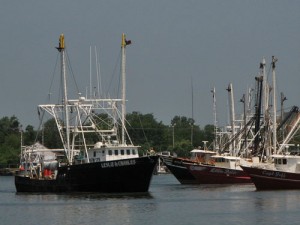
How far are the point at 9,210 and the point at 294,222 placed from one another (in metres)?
22.5

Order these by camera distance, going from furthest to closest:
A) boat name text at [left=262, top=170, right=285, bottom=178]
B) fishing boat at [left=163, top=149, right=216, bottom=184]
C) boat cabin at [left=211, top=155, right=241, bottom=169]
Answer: fishing boat at [left=163, top=149, right=216, bottom=184], boat cabin at [left=211, top=155, right=241, bottom=169], boat name text at [left=262, top=170, right=285, bottom=178]

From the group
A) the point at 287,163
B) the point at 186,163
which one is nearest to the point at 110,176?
the point at 287,163

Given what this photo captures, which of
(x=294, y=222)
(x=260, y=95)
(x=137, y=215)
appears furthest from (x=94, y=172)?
(x=260, y=95)

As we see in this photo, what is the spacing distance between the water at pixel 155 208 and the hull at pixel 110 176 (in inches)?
43.3

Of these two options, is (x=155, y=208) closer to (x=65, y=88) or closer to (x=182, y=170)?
(x=65, y=88)

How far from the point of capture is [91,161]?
88688mm

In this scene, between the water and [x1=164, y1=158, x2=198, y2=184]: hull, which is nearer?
the water

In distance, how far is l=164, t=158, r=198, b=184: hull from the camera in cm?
11988

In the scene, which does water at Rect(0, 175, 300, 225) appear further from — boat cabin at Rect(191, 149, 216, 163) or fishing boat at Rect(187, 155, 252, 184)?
boat cabin at Rect(191, 149, 216, 163)

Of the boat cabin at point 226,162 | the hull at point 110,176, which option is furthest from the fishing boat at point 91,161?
the boat cabin at point 226,162

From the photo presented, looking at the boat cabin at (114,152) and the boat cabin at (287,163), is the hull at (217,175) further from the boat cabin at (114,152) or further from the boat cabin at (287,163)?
the boat cabin at (114,152)

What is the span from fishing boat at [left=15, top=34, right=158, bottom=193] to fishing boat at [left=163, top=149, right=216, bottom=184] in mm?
23132

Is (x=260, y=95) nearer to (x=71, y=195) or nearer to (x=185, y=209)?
(x=71, y=195)

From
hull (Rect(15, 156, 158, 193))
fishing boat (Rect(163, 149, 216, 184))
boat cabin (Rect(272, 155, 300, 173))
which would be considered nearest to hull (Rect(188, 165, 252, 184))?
fishing boat (Rect(163, 149, 216, 184))
